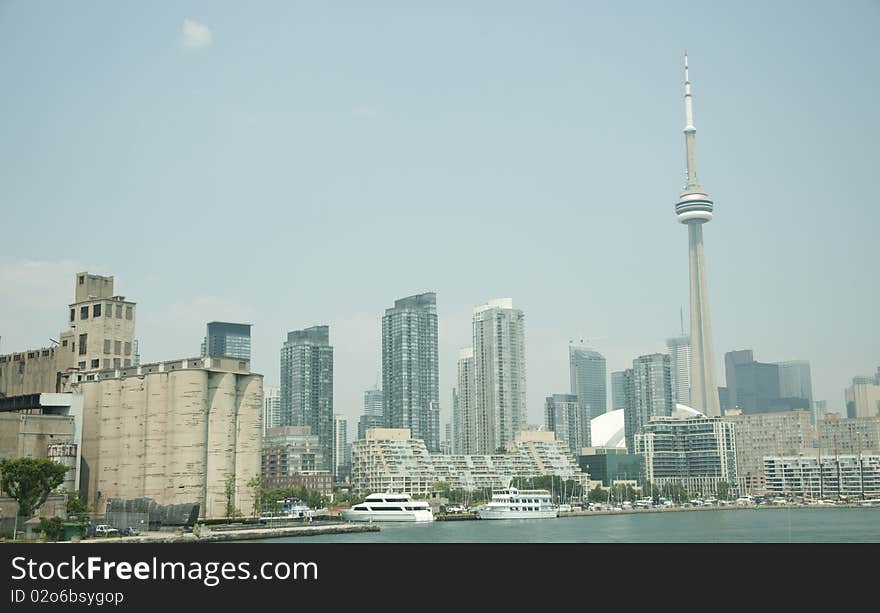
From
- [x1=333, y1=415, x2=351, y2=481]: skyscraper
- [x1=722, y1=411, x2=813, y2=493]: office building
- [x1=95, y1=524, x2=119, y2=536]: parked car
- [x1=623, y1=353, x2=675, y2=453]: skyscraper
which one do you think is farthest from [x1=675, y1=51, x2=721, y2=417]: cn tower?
[x1=95, y1=524, x2=119, y2=536]: parked car

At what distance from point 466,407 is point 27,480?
309 feet

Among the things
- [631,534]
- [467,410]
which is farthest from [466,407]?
[631,534]

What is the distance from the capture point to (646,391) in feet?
500

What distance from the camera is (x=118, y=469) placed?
155 feet

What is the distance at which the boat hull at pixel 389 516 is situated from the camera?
2516 inches

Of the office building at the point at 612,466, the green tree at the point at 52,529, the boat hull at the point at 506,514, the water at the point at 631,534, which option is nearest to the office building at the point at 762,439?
the office building at the point at 612,466

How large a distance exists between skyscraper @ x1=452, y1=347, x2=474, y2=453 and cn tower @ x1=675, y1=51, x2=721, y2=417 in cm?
2958

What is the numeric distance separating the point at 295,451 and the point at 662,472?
45.1 metres

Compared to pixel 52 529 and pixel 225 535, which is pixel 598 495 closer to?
pixel 225 535

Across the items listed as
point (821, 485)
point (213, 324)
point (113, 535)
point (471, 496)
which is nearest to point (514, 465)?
point (471, 496)

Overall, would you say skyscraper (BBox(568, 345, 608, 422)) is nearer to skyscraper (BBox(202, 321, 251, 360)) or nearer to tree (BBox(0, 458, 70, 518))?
skyscraper (BBox(202, 321, 251, 360))

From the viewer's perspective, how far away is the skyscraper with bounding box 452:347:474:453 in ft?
410

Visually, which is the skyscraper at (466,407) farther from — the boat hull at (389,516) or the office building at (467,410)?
the boat hull at (389,516)
